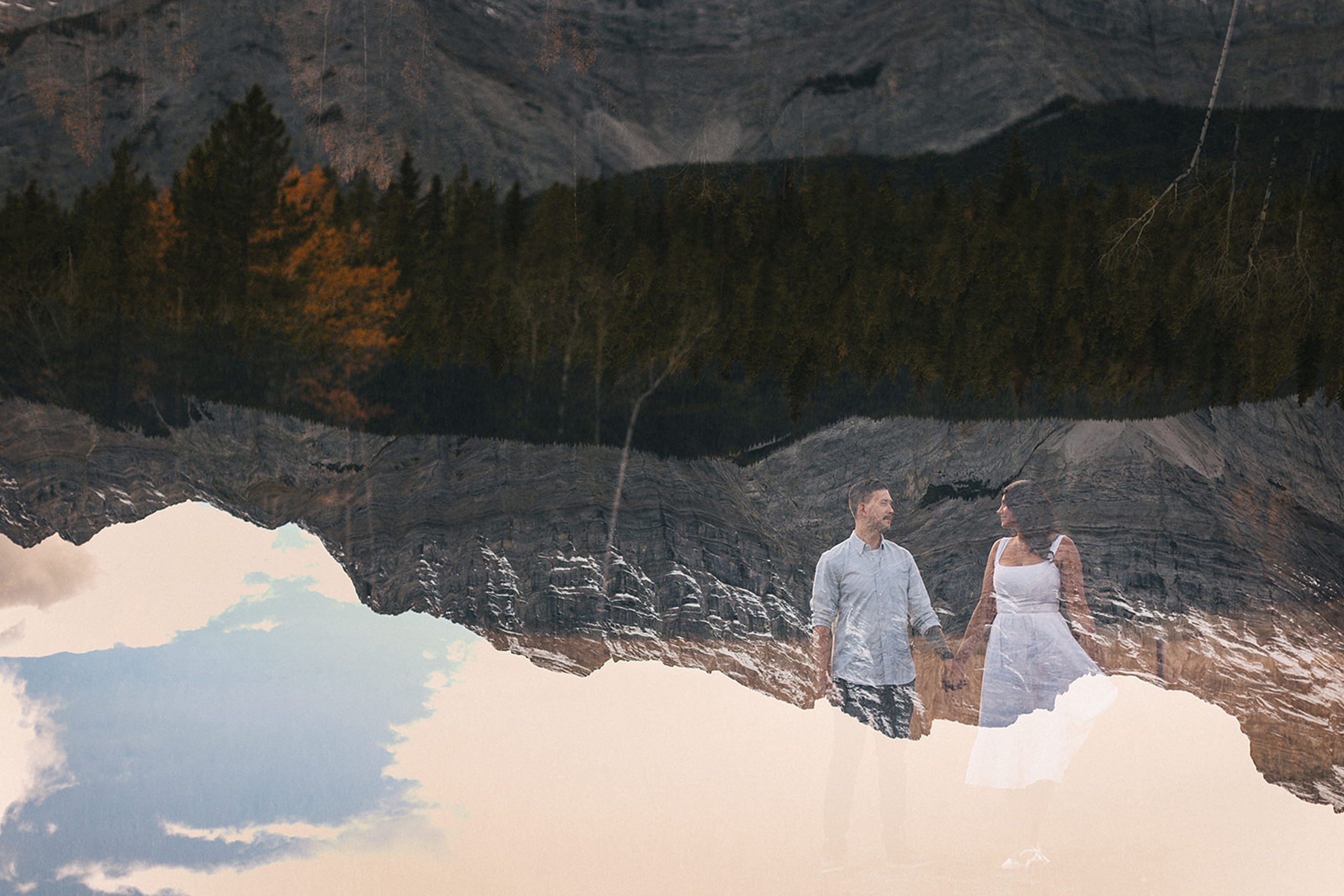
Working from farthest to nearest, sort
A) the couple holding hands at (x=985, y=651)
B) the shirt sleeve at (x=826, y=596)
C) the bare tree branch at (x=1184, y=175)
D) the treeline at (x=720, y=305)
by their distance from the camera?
the treeline at (x=720, y=305) < the bare tree branch at (x=1184, y=175) < the couple holding hands at (x=985, y=651) < the shirt sleeve at (x=826, y=596)

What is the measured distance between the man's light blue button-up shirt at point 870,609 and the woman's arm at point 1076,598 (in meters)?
1.00

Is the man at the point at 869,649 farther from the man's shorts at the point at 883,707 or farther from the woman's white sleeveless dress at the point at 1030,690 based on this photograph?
the woman's white sleeveless dress at the point at 1030,690

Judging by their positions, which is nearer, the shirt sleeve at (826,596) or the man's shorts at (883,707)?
the shirt sleeve at (826,596)

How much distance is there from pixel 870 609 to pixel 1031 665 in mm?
1123

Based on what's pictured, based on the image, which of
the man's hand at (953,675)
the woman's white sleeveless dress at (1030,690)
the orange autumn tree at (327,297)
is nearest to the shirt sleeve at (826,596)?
the man's hand at (953,675)

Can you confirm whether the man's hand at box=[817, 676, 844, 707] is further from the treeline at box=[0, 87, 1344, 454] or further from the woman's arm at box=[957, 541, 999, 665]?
the treeline at box=[0, 87, 1344, 454]

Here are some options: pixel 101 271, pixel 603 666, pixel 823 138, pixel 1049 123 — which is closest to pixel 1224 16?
pixel 1049 123

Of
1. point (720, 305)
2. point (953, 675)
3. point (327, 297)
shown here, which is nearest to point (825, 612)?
point (953, 675)

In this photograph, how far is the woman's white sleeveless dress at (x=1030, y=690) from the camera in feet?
23.5

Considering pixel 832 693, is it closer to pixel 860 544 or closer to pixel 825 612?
pixel 825 612

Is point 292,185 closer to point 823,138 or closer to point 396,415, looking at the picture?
point 396,415

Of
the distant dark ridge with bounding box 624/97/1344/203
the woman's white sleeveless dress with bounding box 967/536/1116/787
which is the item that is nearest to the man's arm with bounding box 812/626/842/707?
the woman's white sleeveless dress with bounding box 967/536/1116/787

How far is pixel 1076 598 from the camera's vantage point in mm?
7719

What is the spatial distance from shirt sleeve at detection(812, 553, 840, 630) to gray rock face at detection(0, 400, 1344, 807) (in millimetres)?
695
